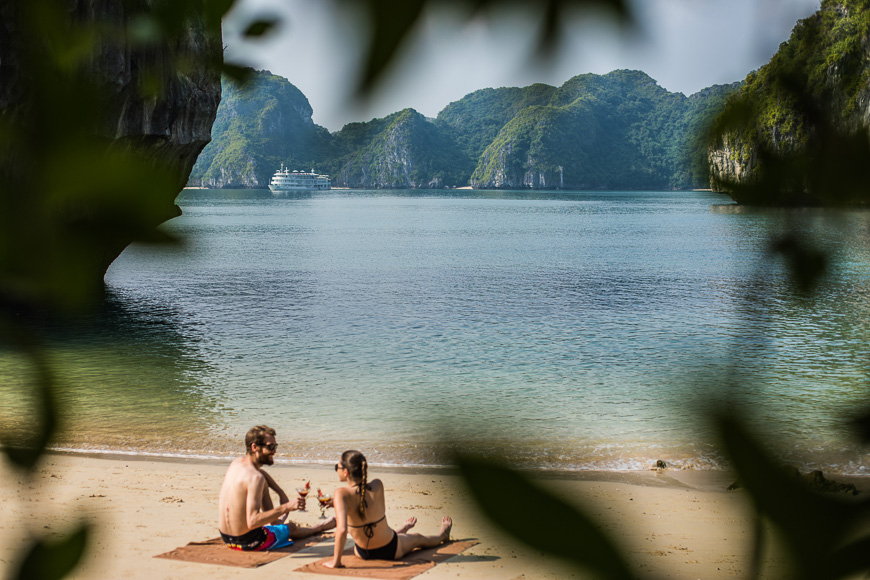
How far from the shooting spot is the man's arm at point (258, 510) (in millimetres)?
8008

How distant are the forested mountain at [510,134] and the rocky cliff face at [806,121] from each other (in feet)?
0.11

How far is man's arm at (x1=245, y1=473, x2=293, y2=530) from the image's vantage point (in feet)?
26.3

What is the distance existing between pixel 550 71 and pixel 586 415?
45.1 feet

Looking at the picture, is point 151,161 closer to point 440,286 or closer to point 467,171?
point 467,171

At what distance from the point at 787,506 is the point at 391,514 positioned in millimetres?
9742

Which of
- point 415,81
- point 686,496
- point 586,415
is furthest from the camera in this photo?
point 586,415

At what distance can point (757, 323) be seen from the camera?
88 centimetres

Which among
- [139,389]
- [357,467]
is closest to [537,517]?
[357,467]

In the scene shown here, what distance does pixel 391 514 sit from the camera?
393 inches

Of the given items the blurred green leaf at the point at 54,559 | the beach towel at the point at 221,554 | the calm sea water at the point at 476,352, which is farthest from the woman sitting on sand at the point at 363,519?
the blurred green leaf at the point at 54,559

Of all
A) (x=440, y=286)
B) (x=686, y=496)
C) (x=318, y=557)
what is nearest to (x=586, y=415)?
(x=686, y=496)

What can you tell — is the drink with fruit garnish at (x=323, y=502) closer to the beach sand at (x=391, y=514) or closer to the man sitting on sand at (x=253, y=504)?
the beach sand at (x=391, y=514)

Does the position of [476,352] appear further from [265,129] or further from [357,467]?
[265,129]

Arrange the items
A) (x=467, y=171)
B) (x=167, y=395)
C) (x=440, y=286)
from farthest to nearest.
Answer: (x=440, y=286)
(x=167, y=395)
(x=467, y=171)
